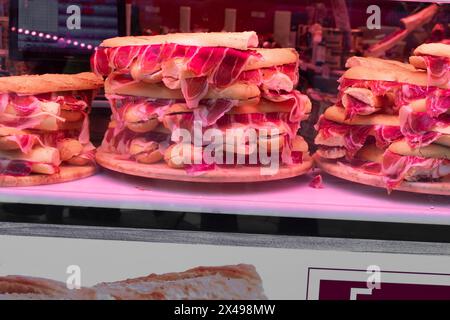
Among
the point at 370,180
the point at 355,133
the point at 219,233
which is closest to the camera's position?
the point at 219,233

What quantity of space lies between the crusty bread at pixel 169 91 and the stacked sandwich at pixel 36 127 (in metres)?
0.15

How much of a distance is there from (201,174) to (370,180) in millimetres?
503

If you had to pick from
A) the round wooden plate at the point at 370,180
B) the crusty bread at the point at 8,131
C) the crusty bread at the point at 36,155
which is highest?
the crusty bread at the point at 8,131

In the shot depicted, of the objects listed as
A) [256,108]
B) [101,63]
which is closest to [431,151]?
[256,108]

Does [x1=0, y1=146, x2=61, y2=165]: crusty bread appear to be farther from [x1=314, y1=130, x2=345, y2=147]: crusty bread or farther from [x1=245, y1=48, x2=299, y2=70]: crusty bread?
[x1=314, y1=130, x2=345, y2=147]: crusty bread

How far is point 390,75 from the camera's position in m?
1.83

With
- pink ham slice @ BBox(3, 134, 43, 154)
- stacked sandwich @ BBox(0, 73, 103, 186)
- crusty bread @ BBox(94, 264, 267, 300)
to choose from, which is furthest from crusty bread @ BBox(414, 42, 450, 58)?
pink ham slice @ BBox(3, 134, 43, 154)

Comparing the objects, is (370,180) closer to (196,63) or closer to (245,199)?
(245,199)

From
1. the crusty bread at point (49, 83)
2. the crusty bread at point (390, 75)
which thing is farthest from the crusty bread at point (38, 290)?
the crusty bread at point (390, 75)

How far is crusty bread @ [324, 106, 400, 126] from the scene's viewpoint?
6.03 feet

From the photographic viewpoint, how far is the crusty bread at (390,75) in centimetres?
180

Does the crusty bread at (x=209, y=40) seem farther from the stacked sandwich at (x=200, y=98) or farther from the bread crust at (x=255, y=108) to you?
the bread crust at (x=255, y=108)
